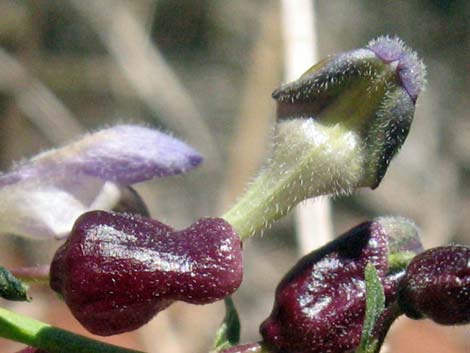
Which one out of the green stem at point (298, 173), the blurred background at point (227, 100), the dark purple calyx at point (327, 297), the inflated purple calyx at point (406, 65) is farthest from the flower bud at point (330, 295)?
the blurred background at point (227, 100)

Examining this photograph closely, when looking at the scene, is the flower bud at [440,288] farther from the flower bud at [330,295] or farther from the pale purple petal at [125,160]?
the pale purple petal at [125,160]

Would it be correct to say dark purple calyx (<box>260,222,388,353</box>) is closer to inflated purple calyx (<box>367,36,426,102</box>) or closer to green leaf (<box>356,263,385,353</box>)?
green leaf (<box>356,263,385,353</box>)

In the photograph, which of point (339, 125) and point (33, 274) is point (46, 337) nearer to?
point (33, 274)

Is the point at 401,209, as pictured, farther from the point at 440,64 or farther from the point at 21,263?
the point at 21,263

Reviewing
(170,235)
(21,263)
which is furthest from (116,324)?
(21,263)

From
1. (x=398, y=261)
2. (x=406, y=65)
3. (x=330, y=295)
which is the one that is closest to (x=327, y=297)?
(x=330, y=295)

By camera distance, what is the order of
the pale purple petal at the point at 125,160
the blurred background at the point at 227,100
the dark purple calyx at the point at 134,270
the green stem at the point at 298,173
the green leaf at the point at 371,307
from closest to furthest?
the green leaf at the point at 371,307 < the dark purple calyx at the point at 134,270 < the green stem at the point at 298,173 < the pale purple petal at the point at 125,160 < the blurred background at the point at 227,100

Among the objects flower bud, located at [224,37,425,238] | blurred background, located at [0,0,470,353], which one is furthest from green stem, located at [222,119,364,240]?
blurred background, located at [0,0,470,353]
